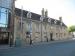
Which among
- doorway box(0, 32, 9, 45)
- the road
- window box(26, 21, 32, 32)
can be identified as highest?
window box(26, 21, 32, 32)

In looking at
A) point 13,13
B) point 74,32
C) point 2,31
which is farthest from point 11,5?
point 74,32

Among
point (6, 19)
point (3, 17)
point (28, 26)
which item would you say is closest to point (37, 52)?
point (3, 17)

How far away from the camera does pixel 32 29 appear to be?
152 ft

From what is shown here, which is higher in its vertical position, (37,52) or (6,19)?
(6,19)

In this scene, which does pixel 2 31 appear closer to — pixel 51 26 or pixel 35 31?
pixel 35 31

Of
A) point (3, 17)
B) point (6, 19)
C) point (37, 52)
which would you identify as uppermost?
point (3, 17)

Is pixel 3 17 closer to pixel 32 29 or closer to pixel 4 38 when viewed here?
pixel 4 38

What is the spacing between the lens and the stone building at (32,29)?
39.9 m

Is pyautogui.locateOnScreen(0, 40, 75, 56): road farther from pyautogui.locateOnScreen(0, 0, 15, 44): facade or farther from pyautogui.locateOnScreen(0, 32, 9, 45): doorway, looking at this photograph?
pyautogui.locateOnScreen(0, 0, 15, 44): facade

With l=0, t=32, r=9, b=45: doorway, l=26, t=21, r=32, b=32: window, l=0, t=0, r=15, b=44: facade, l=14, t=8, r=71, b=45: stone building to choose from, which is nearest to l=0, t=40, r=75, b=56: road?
l=14, t=8, r=71, b=45: stone building

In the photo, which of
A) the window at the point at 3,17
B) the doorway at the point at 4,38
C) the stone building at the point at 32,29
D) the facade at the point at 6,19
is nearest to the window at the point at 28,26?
the stone building at the point at 32,29

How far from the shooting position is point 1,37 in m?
35.9

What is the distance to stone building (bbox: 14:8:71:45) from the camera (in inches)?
1572

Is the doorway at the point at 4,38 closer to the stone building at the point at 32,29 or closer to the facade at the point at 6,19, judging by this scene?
the facade at the point at 6,19
